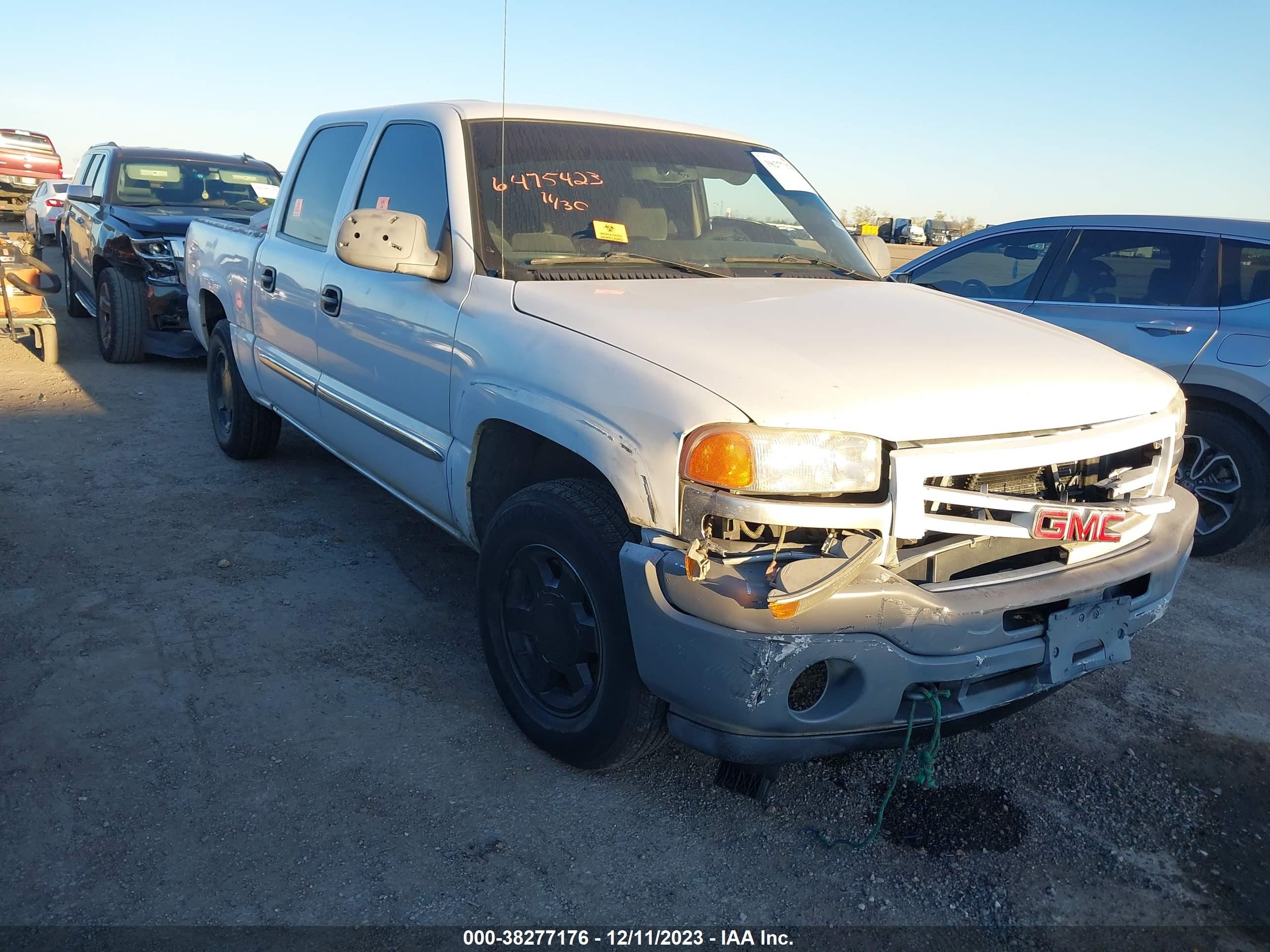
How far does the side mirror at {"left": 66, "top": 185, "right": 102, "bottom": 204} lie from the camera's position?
849 centimetres

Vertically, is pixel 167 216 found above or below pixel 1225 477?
above

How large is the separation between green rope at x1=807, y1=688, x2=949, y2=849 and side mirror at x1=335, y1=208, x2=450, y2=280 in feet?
6.44

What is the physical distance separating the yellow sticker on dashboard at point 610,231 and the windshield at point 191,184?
19.5 ft

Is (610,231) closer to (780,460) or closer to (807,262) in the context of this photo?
(807,262)

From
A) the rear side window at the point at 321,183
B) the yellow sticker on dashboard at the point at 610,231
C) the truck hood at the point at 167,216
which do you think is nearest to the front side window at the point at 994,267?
the yellow sticker on dashboard at the point at 610,231

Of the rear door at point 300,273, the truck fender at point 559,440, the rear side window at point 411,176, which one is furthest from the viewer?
the rear door at point 300,273

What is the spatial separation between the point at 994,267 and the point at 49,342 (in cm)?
767

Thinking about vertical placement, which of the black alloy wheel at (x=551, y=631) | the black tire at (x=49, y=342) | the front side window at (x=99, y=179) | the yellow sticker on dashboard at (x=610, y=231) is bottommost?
the black alloy wheel at (x=551, y=631)

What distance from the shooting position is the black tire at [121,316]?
802 centimetres

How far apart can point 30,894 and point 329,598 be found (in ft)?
5.85

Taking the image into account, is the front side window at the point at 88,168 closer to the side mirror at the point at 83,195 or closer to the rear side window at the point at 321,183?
the side mirror at the point at 83,195

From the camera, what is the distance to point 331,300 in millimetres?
3871

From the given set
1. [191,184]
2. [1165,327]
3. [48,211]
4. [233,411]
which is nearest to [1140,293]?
[1165,327]

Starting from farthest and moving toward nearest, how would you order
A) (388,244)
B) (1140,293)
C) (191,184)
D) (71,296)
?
(71,296)
(191,184)
(1140,293)
(388,244)
